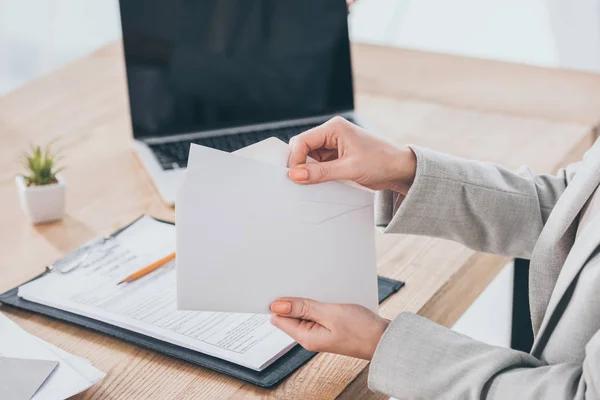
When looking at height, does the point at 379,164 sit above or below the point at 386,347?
above

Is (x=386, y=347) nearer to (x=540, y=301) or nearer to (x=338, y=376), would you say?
(x=338, y=376)

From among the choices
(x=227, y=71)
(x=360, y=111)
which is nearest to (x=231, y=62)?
(x=227, y=71)

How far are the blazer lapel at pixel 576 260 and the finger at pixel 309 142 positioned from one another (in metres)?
0.31

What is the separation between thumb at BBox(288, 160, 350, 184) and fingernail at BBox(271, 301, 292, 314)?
14cm

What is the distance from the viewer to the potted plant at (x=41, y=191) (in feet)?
4.29

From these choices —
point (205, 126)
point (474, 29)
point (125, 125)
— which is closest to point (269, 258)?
point (205, 126)

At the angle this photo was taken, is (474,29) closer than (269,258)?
No

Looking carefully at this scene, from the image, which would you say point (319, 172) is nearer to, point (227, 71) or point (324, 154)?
point (324, 154)

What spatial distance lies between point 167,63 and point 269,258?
28.2 inches

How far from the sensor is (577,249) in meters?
0.89

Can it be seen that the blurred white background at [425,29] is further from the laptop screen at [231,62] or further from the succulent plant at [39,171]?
the succulent plant at [39,171]

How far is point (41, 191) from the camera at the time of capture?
1.31 metres

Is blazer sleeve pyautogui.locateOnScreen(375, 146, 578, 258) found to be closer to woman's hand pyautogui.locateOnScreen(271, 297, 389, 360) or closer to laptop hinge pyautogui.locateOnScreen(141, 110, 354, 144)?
woman's hand pyautogui.locateOnScreen(271, 297, 389, 360)

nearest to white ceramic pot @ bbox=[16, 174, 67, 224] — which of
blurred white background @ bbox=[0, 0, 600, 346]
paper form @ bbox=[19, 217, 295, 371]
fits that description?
paper form @ bbox=[19, 217, 295, 371]
